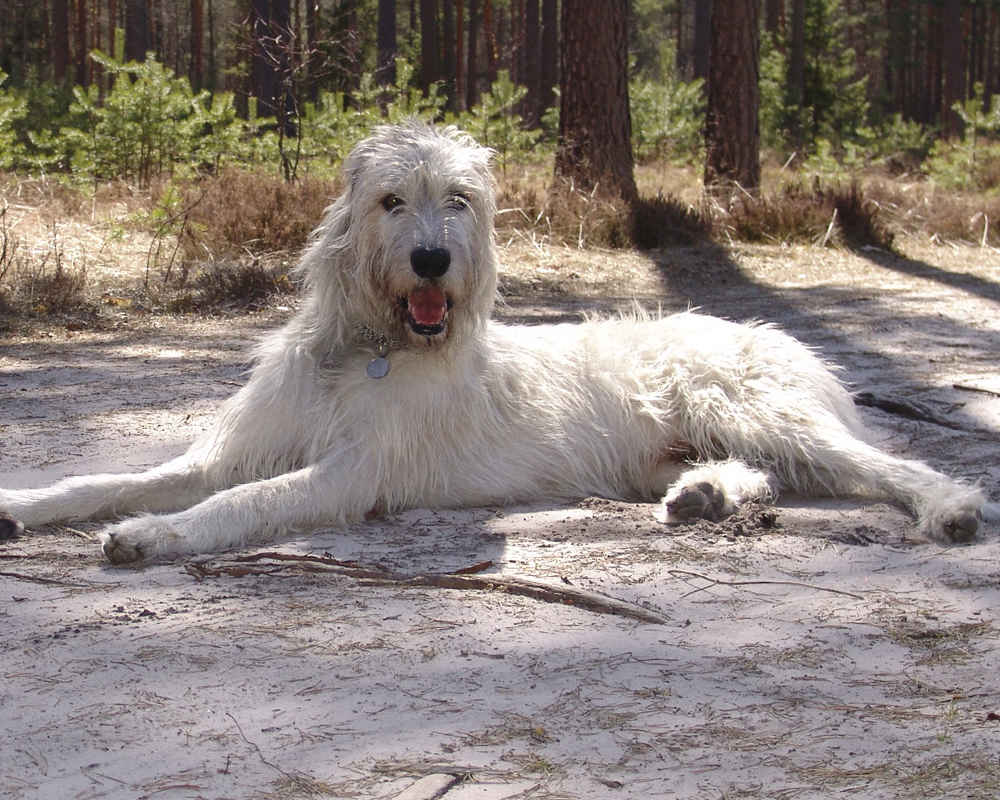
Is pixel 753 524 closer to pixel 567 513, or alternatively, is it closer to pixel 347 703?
pixel 567 513

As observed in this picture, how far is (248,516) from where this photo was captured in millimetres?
4566

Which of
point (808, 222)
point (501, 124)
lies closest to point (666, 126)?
point (501, 124)

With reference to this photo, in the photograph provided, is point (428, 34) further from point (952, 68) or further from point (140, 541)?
point (140, 541)

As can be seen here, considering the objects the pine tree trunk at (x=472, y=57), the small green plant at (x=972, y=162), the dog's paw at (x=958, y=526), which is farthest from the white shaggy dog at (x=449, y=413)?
the pine tree trunk at (x=472, y=57)

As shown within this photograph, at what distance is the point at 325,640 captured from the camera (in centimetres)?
348

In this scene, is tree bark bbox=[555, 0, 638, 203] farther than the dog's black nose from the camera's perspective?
Yes

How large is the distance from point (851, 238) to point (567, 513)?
10549 millimetres

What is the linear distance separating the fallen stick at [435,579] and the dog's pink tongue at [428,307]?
1067 mm

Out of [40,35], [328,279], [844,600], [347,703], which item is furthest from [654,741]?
[40,35]

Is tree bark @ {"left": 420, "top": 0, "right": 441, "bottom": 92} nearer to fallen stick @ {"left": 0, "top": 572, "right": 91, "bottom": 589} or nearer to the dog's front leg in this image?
the dog's front leg

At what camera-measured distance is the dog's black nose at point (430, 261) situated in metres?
4.57

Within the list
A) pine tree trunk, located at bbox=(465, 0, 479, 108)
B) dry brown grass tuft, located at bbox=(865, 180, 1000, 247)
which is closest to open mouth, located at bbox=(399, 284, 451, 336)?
dry brown grass tuft, located at bbox=(865, 180, 1000, 247)

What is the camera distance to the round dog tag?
490 centimetres

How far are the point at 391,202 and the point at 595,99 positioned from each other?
10.5 m
